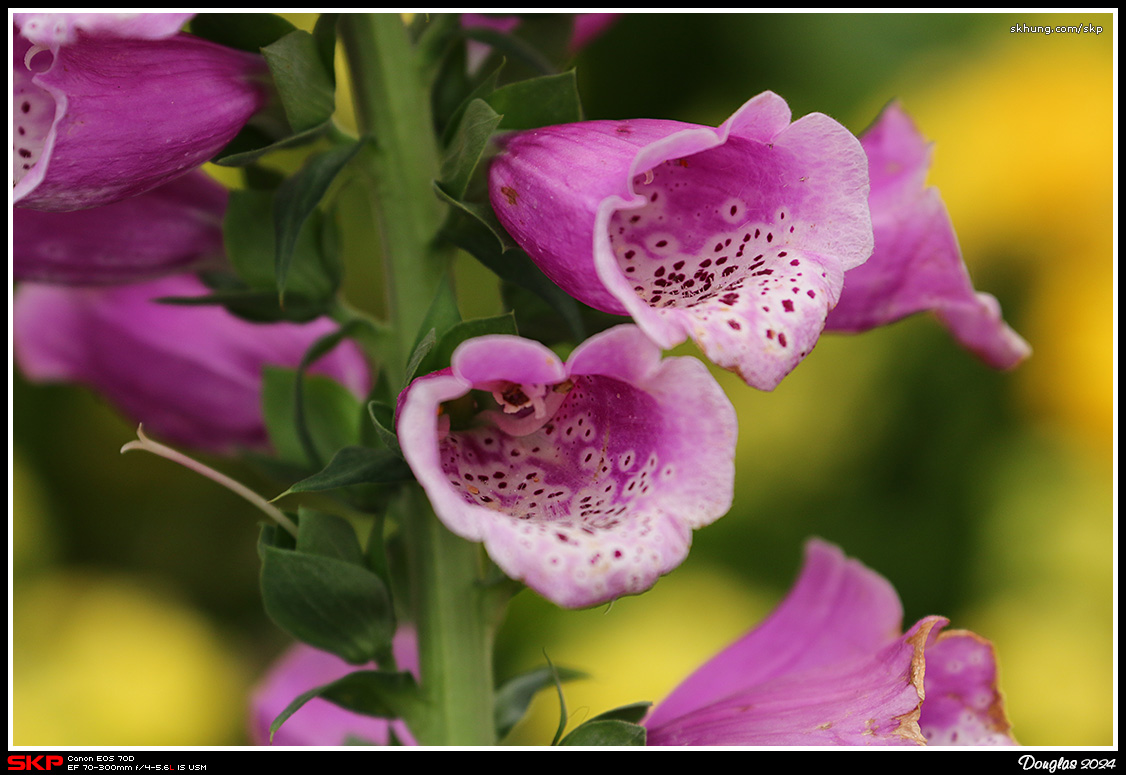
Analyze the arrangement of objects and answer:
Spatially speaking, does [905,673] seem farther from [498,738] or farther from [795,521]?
[795,521]

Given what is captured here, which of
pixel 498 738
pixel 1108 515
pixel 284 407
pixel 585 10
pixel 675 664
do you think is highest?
pixel 585 10

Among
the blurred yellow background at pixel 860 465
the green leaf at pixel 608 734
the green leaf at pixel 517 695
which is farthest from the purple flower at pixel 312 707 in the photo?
the blurred yellow background at pixel 860 465

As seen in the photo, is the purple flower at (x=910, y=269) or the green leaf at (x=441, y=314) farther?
the purple flower at (x=910, y=269)

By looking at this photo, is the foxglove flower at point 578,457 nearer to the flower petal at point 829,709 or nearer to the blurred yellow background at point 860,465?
the flower petal at point 829,709

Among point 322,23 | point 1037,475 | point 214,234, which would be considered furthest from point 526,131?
point 1037,475

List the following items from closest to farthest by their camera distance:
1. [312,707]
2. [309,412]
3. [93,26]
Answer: [93,26] → [309,412] → [312,707]
